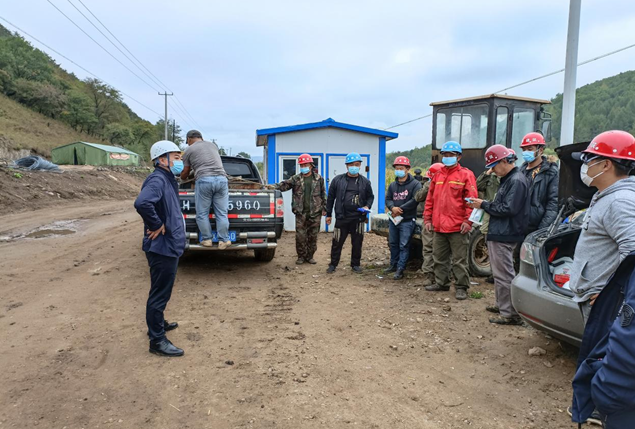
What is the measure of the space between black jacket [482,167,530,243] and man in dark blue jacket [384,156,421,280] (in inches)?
80.6

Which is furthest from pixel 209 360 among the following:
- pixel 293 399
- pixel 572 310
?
pixel 572 310

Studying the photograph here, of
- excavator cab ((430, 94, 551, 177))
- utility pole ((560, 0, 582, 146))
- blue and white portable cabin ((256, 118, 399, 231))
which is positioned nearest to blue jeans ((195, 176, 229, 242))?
excavator cab ((430, 94, 551, 177))

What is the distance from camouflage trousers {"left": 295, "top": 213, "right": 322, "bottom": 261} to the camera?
7.74 m

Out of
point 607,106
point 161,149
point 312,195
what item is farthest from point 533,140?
point 607,106

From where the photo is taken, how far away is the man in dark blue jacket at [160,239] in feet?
12.0

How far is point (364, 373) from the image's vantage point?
3500 millimetres

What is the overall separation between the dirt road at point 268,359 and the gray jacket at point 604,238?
1292 mm

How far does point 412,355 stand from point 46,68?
76918mm

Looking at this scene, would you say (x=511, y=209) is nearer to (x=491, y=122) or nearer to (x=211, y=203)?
(x=491, y=122)

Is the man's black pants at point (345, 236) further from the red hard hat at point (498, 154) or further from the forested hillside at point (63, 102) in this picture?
the forested hillside at point (63, 102)

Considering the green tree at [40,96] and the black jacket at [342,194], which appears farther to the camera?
the green tree at [40,96]

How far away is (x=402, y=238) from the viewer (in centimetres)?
686

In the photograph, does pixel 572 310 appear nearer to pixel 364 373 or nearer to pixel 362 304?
pixel 364 373

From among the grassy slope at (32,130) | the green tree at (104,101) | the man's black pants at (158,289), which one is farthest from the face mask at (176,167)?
the green tree at (104,101)
